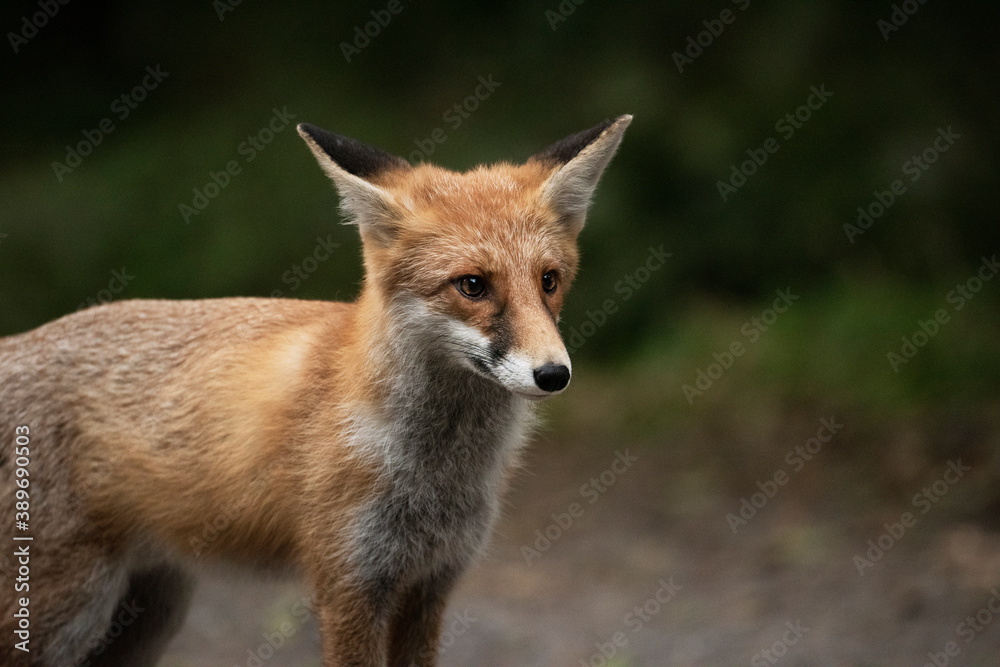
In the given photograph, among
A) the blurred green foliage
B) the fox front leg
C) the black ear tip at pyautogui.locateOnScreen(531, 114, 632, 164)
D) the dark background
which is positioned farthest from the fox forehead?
the blurred green foliage

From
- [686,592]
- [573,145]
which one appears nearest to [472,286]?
[573,145]

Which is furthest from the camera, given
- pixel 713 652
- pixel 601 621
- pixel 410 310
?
pixel 601 621

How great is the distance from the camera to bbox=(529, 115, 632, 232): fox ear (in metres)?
3.92

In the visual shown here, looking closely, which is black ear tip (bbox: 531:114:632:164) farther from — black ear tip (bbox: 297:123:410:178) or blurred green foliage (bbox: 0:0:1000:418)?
blurred green foliage (bbox: 0:0:1000:418)

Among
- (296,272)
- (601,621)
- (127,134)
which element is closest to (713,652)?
(601,621)

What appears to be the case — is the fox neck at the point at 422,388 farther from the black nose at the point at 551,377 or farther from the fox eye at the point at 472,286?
the black nose at the point at 551,377

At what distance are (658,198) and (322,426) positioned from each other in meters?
5.99

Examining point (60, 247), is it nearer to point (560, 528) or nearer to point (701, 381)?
point (560, 528)

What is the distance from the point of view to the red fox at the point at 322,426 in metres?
3.77

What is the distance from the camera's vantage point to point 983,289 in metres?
7.83

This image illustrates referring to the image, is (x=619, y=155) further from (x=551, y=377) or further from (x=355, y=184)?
(x=551, y=377)

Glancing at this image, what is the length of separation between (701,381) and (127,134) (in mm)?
6257

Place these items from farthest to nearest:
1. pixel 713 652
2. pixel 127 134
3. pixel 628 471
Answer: pixel 127 134
pixel 628 471
pixel 713 652

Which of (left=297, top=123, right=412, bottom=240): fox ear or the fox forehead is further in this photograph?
(left=297, top=123, right=412, bottom=240): fox ear
